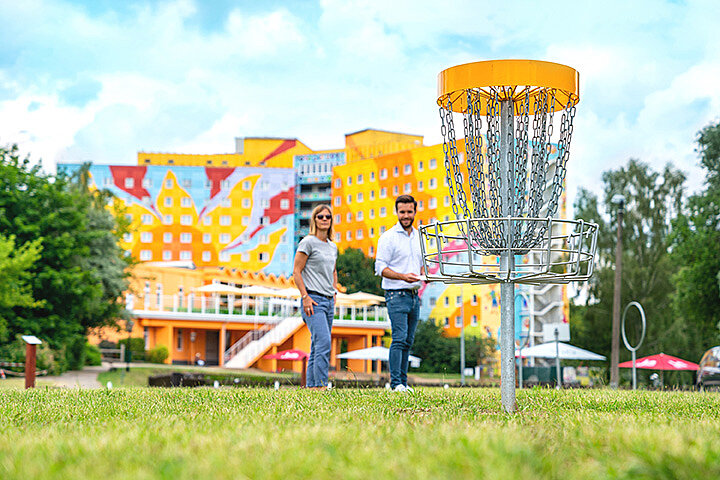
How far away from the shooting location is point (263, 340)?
44062 mm

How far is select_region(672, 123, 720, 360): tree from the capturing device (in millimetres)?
29484

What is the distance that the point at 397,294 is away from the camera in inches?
303

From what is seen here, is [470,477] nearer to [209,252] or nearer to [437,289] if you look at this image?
[437,289]

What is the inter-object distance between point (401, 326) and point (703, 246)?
25.2 meters

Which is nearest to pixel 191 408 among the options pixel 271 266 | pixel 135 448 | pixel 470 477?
pixel 135 448

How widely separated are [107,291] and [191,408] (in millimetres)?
33161

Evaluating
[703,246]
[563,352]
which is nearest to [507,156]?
[703,246]

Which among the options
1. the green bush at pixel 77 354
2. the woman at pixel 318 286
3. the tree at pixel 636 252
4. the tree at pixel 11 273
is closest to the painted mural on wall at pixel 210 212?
the tree at pixel 636 252

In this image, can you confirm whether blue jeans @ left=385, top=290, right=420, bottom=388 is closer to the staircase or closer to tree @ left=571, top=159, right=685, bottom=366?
the staircase

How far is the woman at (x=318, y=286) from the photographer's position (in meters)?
7.89

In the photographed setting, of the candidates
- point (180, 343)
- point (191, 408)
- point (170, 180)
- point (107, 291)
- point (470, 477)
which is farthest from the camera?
point (170, 180)

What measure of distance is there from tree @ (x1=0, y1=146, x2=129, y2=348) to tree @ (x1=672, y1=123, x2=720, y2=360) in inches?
903

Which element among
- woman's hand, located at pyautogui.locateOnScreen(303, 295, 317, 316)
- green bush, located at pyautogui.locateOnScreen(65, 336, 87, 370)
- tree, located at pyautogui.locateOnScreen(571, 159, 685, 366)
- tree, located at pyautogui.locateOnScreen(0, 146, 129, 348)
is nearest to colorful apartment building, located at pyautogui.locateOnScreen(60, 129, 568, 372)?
tree, located at pyautogui.locateOnScreen(571, 159, 685, 366)

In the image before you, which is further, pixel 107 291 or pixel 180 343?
pixel 180 343
